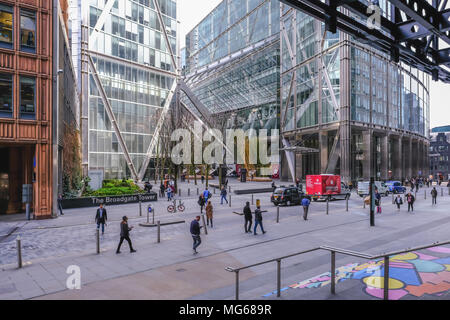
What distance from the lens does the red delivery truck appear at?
3119cm

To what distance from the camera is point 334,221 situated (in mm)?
18891

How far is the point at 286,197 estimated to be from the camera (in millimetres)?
26938

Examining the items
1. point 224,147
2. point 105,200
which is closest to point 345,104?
point 224,147

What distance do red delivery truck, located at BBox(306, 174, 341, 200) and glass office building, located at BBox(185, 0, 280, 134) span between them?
28130mm

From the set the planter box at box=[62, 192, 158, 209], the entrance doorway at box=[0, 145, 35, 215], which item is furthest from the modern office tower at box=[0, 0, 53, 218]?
the planter box at box=[62, 192, 158, 209]

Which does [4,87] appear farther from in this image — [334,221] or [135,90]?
[135,90]

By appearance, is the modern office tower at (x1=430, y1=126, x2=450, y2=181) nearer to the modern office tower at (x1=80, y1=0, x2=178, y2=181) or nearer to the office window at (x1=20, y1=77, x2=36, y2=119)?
the modern office tower at (x1=80, y1=0, x2=178, y2=181)

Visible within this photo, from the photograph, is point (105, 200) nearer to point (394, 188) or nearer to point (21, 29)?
point (21, 29)

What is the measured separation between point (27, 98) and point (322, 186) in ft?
84.4

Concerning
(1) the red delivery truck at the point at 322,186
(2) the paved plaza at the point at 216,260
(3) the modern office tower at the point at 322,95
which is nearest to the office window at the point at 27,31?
(2) the paved plaza at the point at 216,260

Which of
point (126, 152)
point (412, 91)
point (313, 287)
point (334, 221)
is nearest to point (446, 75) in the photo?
point (313, 287)

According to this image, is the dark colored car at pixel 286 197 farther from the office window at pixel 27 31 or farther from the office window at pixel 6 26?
the office window at pixel 6 26

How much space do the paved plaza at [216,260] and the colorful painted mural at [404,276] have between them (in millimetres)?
26

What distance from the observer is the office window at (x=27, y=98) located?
64.5 ft
